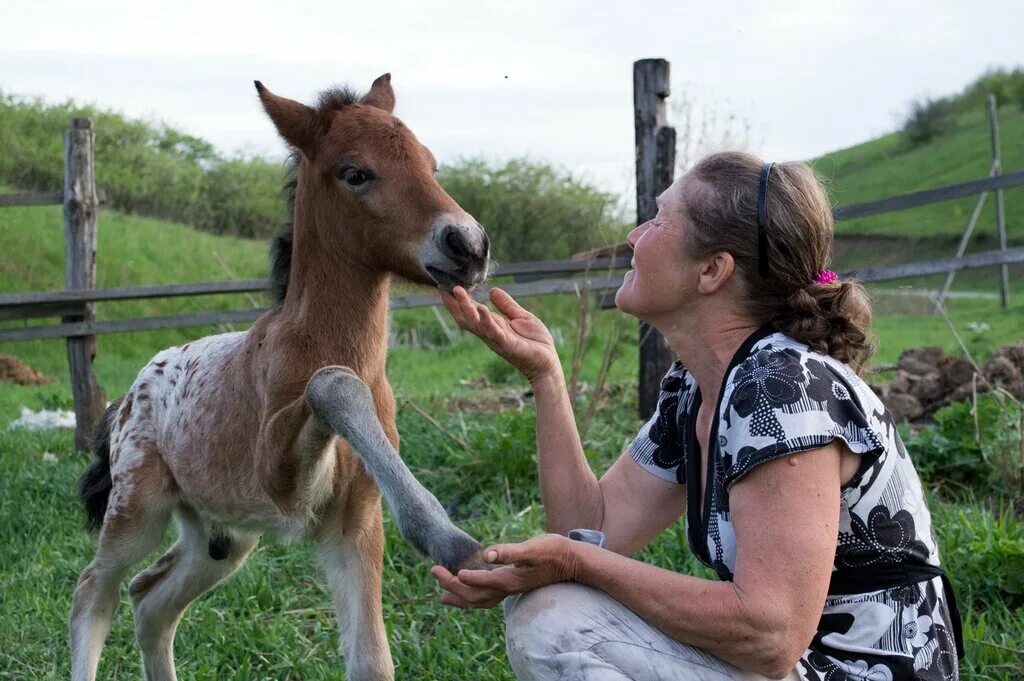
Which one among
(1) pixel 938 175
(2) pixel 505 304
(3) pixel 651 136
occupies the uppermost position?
(1) pixel 938 175

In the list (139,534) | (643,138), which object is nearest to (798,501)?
(139,534)

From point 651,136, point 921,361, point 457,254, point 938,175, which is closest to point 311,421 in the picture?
point 457,254

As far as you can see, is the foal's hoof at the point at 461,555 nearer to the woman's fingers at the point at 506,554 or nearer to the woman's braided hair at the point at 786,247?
the woman's fingers at the point at 506,554

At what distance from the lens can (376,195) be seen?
3250 mm

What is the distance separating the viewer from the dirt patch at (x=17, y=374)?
1122 cm

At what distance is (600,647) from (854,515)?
634mm

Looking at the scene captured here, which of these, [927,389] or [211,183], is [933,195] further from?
[211,183]

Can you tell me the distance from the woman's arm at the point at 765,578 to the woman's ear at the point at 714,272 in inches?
19.3

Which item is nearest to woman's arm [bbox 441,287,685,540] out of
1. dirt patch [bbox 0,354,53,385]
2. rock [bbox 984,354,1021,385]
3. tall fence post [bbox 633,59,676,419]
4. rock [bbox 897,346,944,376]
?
tall fence post [bbox 633,59,676,419]

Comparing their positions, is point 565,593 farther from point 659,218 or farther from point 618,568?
point 659,218

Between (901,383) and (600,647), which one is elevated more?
(600,647)

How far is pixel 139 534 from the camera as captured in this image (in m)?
4.05

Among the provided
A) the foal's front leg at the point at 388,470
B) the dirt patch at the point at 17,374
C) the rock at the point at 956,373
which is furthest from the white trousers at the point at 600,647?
the dirt patch at the point at 17,374

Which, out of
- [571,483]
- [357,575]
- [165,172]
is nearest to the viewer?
[571,483]
